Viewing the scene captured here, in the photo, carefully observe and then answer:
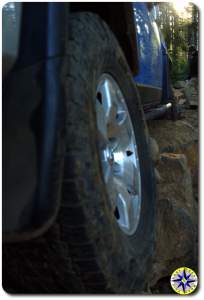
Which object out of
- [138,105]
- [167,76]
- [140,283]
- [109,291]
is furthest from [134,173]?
A: [167,76]

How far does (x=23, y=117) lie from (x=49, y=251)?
0.38 meters

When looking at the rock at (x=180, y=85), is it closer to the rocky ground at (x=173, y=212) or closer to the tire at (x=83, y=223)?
the rocky ground at (x=173, y=212)

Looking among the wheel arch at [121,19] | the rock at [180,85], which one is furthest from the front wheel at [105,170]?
the rock at [180,85]

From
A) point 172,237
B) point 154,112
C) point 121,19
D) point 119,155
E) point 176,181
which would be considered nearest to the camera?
point 119,155

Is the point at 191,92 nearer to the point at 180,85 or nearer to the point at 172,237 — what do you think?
the point at 180,85

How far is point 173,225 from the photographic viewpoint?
2.48 metres

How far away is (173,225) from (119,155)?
110 centimetres

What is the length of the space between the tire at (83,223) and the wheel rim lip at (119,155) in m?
0.08

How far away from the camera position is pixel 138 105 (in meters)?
1.80

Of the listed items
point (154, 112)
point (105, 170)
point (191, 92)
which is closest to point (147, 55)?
point (154, 112)

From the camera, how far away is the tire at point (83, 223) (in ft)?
3.37

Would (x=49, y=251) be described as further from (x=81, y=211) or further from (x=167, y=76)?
(x=167, y=76)

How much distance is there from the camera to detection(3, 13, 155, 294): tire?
1027 millimetres

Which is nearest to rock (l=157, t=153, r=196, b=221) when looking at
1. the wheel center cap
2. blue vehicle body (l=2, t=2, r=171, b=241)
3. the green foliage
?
the green foliage
